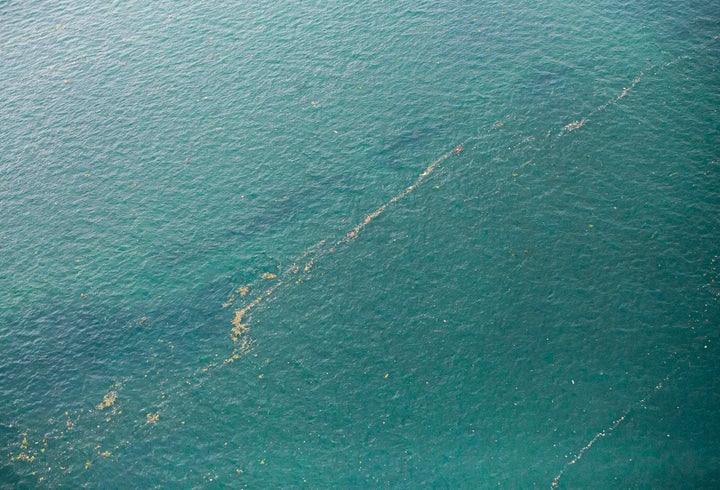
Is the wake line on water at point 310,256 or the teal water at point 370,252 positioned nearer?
the teal water at point 370,252

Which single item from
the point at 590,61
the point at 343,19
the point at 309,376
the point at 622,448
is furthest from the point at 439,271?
the point at 343,19

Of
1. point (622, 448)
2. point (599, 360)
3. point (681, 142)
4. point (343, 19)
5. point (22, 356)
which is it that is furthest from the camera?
point (343, 19)

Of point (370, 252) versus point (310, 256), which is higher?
point (310, 256)

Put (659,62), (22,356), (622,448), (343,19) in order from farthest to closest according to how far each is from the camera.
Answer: (343,19), (659,62), (22,356), (622,448)

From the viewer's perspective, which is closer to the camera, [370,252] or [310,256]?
[370,252]

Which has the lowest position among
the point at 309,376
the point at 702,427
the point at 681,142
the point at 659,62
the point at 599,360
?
the point at 702,427

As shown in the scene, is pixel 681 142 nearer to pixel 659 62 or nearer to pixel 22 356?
pixel 659 62

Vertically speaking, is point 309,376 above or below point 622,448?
above

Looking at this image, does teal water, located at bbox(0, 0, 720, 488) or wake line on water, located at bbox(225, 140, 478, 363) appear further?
wake line on water, located at bbox(225, 140, 478, 363)
